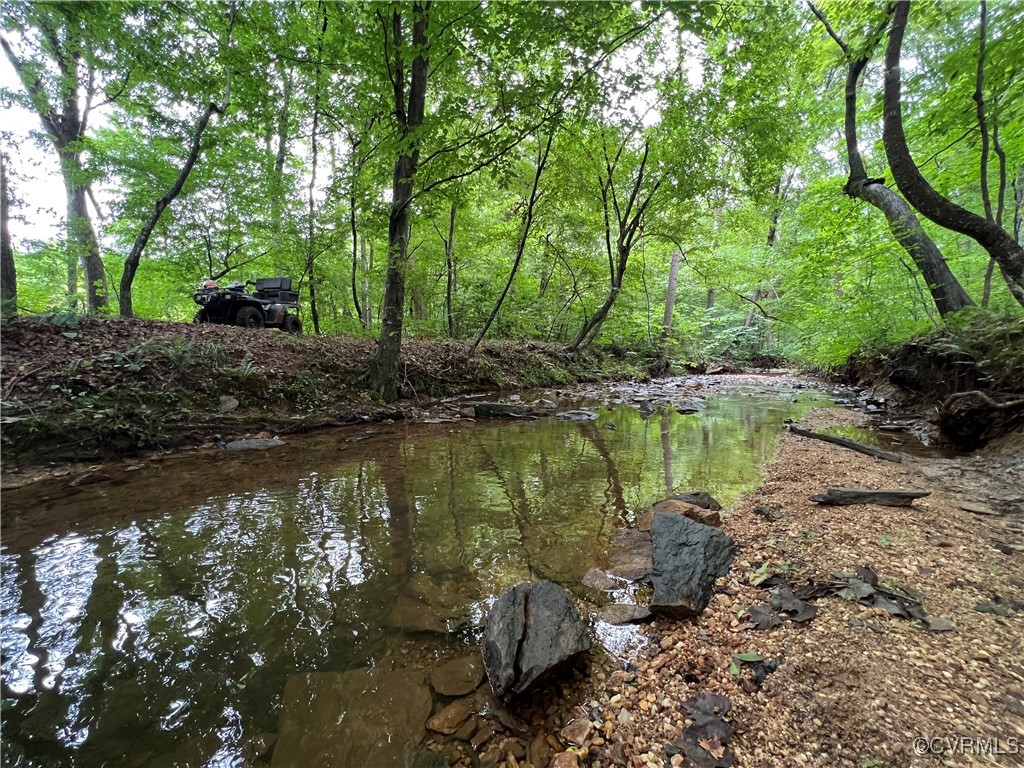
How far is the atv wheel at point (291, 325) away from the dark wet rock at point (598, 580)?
386 inches

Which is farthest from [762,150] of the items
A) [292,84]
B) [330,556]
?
[330,556]

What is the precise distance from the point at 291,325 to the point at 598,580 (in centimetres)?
1021

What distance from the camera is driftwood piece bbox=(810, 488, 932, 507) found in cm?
338

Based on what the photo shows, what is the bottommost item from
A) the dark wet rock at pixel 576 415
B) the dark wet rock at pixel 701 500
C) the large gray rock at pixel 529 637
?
the large gray rock at pixel 529 637

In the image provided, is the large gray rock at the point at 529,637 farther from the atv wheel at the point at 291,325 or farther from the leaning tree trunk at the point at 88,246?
the leaning tree trunk at the point at 88,246

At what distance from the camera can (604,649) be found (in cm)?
229

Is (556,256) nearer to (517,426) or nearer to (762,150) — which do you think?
(762,150)

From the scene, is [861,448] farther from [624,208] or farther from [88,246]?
[88,246]

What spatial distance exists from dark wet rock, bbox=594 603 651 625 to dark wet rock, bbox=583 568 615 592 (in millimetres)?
194

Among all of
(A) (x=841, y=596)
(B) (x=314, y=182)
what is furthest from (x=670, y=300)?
(A) (x=841, y=596)

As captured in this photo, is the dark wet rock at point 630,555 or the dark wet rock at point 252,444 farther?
the dark wet rock at point 252,444

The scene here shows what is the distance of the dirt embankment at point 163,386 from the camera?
497cm

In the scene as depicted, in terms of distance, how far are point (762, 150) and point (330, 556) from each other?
13.4 m

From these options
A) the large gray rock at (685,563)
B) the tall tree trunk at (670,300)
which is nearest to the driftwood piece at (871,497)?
the large gray rock at (685,563)
